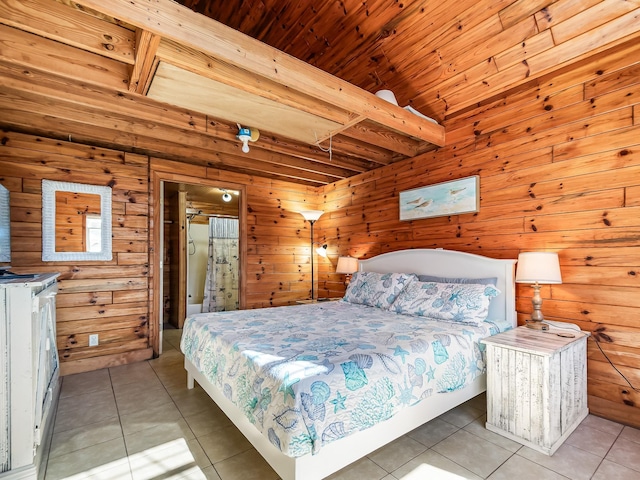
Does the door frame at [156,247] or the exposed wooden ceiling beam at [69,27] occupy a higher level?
the exposed wooden ceiling beam at [69,27]

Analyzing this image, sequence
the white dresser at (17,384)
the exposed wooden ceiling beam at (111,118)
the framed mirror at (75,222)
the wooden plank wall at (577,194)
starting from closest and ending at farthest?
the white dresser at (17,384), the wooden plank wall at (577,194), the exposed wooden ceiling beam at (111,118), the framed mirror at (75,222)

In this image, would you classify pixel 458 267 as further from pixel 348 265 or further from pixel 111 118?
pixel 111 118

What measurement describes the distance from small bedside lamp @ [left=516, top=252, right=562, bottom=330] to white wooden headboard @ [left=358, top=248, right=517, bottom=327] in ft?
0.90

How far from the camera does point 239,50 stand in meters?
1.88

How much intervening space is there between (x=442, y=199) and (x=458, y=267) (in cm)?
76

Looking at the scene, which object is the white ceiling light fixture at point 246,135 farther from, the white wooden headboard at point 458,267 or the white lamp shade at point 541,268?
the white lamp shade at point 541,268

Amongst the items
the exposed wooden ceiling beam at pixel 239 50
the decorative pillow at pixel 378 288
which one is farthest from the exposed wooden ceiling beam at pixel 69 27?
the decorative pillow at pixel 378 288

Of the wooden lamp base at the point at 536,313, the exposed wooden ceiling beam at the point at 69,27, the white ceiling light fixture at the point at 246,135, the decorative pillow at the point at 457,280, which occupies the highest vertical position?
the exposed wooden ceiling beam at the point at 69,27

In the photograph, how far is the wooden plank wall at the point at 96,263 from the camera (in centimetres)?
299

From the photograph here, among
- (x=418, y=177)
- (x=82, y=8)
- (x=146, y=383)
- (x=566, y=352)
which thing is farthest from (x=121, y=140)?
(x=566, y=352)

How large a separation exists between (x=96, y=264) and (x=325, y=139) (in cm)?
278

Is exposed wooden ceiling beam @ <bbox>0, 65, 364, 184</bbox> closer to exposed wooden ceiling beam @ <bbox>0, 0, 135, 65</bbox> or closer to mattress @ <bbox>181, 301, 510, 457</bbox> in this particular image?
exposed wooden ceiling beam @ <bbox>0, 0, 135, 65</bbox>

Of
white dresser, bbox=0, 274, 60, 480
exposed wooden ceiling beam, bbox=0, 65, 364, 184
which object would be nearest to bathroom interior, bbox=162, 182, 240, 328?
exposed wooden ceiling beam, bbox=0, 65, 364, 184

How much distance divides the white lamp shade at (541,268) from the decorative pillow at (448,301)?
0.30 meters
